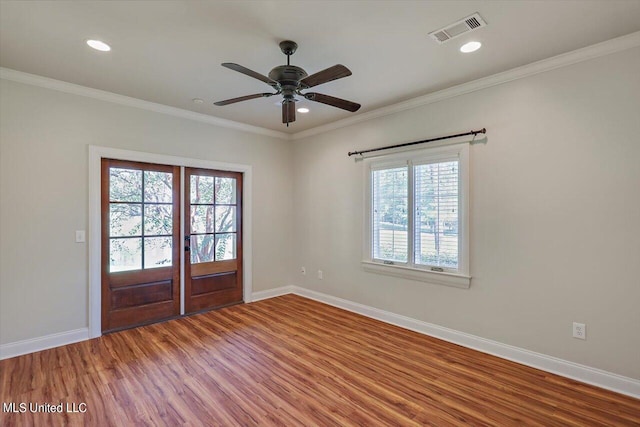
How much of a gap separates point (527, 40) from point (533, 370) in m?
2.75

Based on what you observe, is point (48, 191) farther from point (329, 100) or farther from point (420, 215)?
point (420, 215)

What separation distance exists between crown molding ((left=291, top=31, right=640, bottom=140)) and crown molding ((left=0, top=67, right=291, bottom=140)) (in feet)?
5.51

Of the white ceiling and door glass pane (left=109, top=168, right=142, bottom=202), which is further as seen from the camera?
door glass pane (left=109, top=168, right=142, bottom=202)

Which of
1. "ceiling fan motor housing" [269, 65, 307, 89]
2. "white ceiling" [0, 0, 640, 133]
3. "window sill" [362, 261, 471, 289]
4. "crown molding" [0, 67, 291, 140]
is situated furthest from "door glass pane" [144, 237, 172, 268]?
"ceiling fan motor housing" [269, 65, 307, 89]

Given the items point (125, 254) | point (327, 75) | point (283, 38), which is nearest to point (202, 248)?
point (125, 254)

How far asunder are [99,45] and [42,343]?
9.55 feet

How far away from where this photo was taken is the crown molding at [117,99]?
303 centimetres

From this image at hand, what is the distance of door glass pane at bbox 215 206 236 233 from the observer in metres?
4.53

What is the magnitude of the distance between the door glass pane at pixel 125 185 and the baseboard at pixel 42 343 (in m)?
1.49

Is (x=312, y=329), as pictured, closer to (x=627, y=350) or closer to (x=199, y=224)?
(x=199, y=224)

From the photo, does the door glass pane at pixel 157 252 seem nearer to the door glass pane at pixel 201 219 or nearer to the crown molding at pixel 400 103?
the door glass pane at pixel 201 219

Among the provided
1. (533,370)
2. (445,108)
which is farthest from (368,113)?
(533,370)

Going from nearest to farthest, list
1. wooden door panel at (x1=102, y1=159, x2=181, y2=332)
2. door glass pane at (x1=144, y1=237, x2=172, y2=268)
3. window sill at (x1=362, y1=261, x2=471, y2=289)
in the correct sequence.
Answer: window sill at (x1=362, y1=261, x2=471, y2=289), wooden door panel at (x1=102, y1=159, x2=181, y2=332), door glass pane at (x1=144, y1=237, x2=172, y2=268)

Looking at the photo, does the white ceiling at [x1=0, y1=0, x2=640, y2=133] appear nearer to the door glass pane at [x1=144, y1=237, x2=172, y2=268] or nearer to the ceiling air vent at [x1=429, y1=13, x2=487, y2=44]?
the ceiling air vent at [x1=429, y1=13, x2=487, y2=44]
